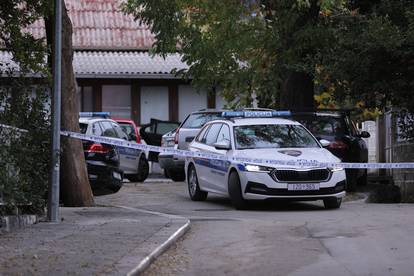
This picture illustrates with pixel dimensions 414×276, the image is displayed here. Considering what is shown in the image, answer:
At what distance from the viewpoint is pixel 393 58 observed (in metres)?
16.7

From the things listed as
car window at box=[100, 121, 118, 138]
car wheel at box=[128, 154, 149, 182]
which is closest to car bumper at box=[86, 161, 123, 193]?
car window at box=[100, 121, 118, 138]

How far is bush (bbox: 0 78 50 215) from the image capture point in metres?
10.6

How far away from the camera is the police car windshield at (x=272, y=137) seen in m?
14.9

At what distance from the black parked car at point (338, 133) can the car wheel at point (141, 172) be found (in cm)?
511

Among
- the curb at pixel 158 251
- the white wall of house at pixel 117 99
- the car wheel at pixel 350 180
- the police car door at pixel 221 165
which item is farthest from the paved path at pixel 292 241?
the white wall of house at pixel 117 99

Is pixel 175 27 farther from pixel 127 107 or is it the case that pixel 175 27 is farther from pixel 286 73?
pixel 127 107

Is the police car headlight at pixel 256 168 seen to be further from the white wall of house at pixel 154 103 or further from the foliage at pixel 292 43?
the white wall of house at pixel 154 103

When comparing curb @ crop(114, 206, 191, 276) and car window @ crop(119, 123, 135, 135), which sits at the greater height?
car window @ crop(119, 123, 135, 135)

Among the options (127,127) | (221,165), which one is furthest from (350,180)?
(127,127)

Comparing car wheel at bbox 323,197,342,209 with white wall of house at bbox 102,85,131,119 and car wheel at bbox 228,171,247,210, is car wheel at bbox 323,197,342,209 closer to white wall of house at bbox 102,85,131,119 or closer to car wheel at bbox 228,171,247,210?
car wheel at bbox 228,171,247,210

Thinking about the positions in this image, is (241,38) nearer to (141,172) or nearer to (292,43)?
(292,43)

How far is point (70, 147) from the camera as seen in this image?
1361cm

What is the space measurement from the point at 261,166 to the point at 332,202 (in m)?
1.51

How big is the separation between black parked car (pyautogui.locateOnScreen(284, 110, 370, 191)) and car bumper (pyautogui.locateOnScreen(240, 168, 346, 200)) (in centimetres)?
443
